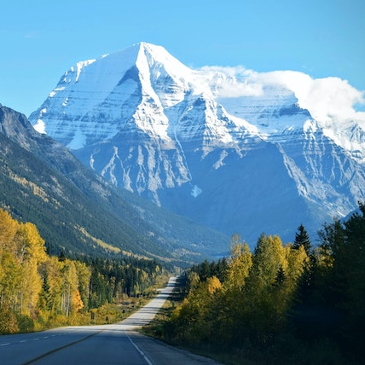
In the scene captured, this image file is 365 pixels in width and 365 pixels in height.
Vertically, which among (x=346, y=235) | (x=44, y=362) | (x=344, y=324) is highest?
(x=346, y=235)

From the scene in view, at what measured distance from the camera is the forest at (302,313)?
4356cm

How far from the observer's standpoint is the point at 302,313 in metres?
51.3

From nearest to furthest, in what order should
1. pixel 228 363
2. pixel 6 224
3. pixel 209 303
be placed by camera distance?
1. pixel 228 363
2. pixel 209 303
3. pixel 6 224

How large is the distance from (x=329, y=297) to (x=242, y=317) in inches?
557

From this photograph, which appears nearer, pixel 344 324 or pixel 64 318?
pixel 344 324

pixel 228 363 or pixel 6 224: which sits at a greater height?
pixel 6 224

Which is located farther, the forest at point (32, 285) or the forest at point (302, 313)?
the forest at point (32, 285)

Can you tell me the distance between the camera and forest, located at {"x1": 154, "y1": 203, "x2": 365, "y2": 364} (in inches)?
1715

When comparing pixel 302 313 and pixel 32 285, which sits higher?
pixel 32 285

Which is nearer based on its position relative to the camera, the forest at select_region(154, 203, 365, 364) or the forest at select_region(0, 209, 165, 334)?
the forest at select_region(154, 203, 365, 364)

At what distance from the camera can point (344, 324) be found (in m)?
44.4

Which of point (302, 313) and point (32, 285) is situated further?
point (32, 285)

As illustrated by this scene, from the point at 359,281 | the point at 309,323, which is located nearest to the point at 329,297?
the point at 309,323

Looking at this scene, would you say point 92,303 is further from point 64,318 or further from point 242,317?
point 242,317
